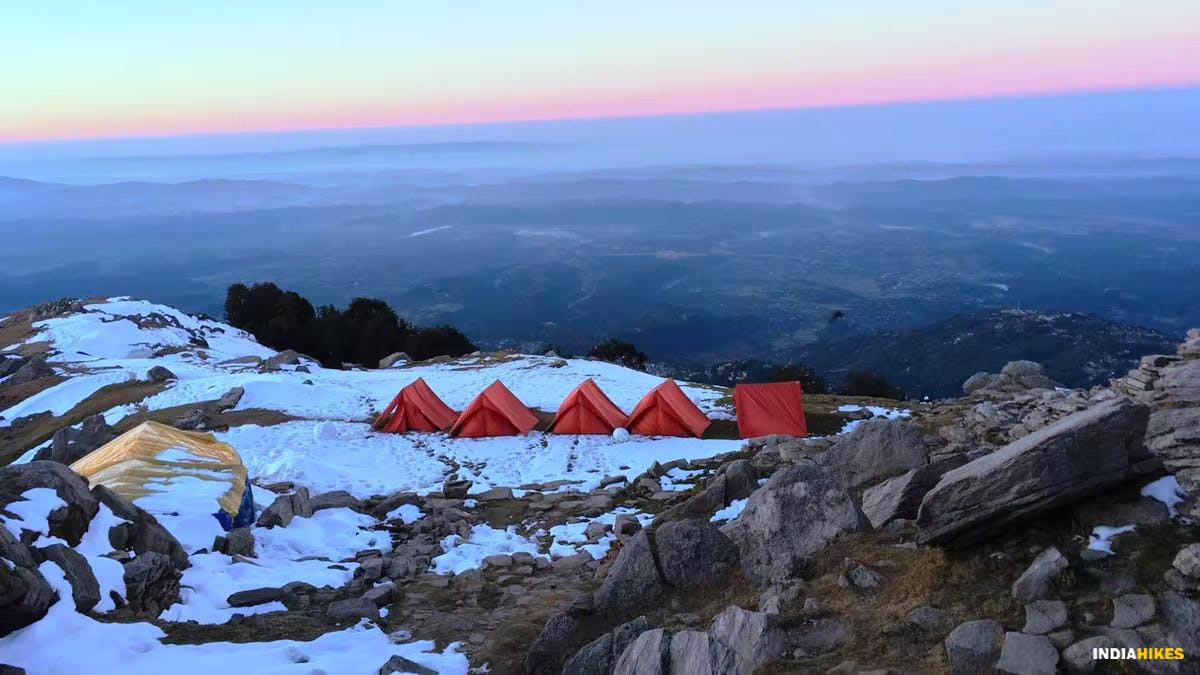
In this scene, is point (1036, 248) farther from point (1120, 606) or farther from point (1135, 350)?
point (1120, 606)

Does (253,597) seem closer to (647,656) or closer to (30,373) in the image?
(647,656)

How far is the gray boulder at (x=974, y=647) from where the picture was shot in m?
6.34

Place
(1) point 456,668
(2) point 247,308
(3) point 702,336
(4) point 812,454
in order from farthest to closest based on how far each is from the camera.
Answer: (3) point 702,336 < (2) point 247,308 < (4) point 812,454 < (1) point 456,668

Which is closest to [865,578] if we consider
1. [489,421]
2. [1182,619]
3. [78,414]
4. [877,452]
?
[1182,619]

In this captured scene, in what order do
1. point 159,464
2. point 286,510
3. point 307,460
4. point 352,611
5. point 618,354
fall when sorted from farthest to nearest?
point 618,354 → point 307,460 → point 286,510 → point 159,464 → point 352,611

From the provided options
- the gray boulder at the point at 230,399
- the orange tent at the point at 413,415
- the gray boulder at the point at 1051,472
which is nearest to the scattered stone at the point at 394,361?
the gray boulder at the point at 230,399

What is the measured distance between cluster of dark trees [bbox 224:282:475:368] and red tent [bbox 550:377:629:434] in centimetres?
2629

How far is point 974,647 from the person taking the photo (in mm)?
Result: 6461

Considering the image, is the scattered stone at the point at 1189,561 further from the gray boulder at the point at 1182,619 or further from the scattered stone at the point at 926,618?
the scattered stone at the point at 926,618

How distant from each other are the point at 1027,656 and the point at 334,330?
52.3 m

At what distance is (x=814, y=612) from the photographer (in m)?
7.92

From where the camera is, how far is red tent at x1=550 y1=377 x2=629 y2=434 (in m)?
22.7

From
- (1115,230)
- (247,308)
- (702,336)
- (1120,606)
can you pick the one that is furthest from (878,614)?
(1115,230)

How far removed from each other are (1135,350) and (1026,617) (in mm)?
69445
